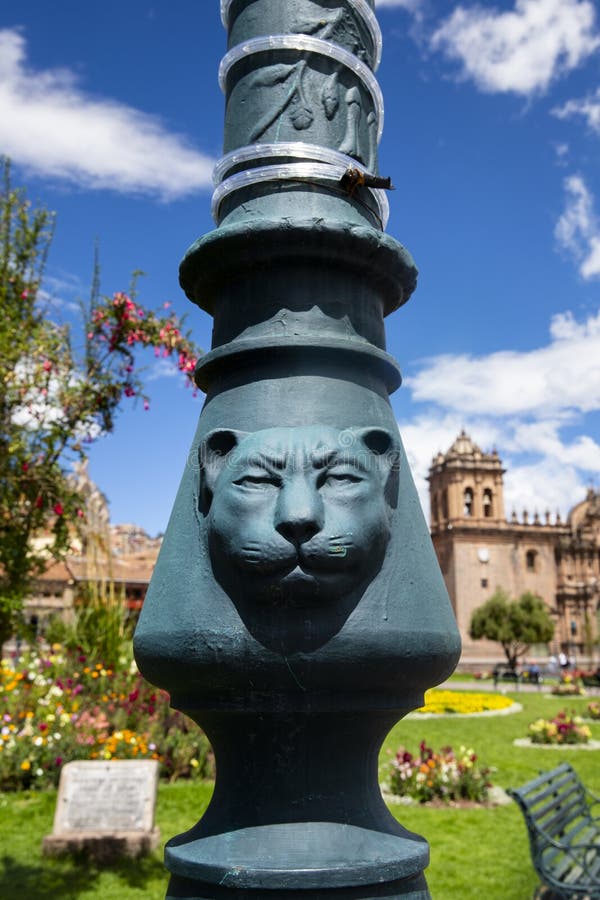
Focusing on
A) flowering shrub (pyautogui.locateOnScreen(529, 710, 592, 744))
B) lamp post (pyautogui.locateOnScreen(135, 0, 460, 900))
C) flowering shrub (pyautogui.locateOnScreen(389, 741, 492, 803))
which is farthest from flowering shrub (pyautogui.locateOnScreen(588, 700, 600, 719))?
lamp post (pyautogui.locateOnScreen(135, 0, 460, 900))

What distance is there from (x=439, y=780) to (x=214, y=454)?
7.75 metres

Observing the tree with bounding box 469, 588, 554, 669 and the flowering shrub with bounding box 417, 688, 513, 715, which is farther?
the tree with bounding box 469, 588, 554, 669

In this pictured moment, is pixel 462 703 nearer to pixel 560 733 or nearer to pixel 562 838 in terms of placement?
pixel 560 733

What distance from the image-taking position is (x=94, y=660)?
980 cm

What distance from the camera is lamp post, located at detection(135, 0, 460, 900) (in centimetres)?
145

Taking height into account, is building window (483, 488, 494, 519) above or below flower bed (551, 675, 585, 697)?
above

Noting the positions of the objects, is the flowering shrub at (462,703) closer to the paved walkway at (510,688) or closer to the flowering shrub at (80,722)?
the paved walkway at (510,688)

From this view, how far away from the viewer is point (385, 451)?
1.67 metres

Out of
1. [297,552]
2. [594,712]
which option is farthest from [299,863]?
[594,712]

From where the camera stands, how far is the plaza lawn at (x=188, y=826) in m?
5.07

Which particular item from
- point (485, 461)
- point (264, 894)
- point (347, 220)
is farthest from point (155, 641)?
point (485, 461)

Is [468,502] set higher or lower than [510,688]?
higher

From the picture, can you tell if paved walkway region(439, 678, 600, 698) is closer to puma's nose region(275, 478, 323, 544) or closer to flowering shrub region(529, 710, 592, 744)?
flowering shrub region(529, 710, 592, 744)

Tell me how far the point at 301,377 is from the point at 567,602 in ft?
184
